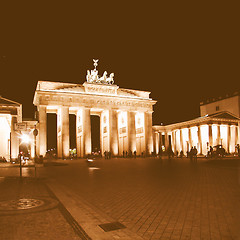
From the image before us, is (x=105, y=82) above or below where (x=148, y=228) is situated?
above

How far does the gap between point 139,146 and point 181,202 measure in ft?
197

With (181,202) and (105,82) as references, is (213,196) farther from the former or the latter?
(105,82)

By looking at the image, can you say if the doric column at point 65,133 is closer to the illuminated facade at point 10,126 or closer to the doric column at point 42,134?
the doric column at point 42,134

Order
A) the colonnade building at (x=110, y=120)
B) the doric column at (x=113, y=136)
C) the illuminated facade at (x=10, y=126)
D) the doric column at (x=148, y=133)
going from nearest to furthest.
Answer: the illuminated facade at (x=10, y=126) < the colonnade building at (x=110, y=120) < the doric column at (x=113, y=136) < the doric column at (x=148, y=133)

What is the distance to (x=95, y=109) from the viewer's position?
61.0 meters

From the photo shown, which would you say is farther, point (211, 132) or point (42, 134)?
point (211, 132)

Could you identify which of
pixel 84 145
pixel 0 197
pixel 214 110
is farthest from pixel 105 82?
pixel 0 197

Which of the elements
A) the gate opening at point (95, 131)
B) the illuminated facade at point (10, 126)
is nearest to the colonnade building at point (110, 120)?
the illuminated facade at point (10, 126)

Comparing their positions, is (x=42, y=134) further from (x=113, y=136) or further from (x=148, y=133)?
(x=148, y=133)

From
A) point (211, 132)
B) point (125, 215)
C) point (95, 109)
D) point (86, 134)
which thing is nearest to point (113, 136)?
point (86, 134)

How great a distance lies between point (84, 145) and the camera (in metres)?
55.8

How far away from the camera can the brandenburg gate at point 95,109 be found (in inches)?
2115

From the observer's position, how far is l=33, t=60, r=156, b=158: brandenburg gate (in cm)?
5372

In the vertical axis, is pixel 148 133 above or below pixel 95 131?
below
